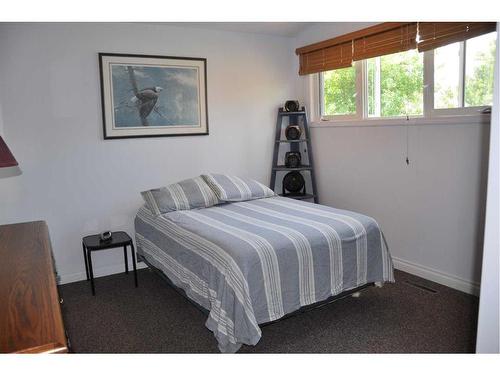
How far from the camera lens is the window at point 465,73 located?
2904 mm

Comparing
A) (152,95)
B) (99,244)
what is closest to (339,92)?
(152,95)

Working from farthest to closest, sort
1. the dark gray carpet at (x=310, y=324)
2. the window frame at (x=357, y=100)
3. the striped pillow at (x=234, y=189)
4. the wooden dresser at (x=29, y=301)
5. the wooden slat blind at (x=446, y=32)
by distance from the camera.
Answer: the window frame at (x=357, y=100) → the striped pillow at (x=234, y=189) → the wooden slat blind at (x=446, y=32) → the dark gray carpet at (x=310, y=324) → the wooden dresser at (x=29, y=301)

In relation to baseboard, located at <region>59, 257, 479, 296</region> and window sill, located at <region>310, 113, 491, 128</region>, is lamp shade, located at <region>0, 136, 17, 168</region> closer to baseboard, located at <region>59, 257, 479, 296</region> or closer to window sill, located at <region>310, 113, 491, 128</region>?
baseboard, located at <region>59, 257, 479, 296</region>

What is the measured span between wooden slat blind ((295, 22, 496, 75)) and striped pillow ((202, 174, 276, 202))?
1371mm

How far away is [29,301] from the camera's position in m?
1.39

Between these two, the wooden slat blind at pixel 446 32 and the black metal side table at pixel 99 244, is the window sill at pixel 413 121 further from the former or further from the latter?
the black metal side table at pixel 99 244

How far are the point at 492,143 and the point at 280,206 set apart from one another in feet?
8.22

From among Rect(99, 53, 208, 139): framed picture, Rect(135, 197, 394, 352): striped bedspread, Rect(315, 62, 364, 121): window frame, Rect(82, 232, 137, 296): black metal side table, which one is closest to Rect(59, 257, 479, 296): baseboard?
Rect(82, 232, 137, 296): black metal side table

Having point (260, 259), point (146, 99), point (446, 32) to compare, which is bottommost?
point (260, 259)

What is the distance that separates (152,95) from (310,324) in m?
2.41

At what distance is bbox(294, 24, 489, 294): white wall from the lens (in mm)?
3062

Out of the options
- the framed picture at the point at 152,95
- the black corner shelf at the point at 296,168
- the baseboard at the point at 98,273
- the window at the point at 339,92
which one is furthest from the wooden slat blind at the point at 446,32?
the baseboard at the point at 98,273

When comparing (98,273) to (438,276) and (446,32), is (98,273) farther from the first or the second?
(446,32)

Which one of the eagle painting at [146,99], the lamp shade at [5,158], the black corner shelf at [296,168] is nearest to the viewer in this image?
the lamp shade at [5,158]
